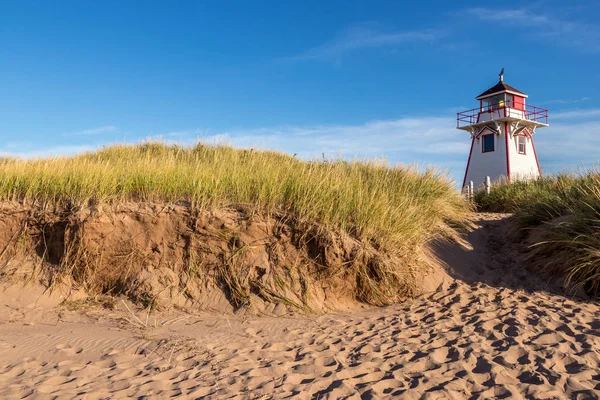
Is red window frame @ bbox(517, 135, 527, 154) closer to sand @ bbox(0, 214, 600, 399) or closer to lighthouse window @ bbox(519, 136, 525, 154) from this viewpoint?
lighthouse window @ bbox(519, 136, 525, 154)

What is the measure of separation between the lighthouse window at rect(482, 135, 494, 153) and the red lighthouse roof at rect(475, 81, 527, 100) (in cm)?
250

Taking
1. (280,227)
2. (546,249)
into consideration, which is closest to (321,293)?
(280,227)

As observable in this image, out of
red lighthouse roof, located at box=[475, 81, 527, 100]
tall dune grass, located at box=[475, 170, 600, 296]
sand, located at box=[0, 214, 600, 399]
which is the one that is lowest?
sand, located at box=[0, 214, 600, 399]

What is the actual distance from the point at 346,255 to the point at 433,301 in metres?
1.47

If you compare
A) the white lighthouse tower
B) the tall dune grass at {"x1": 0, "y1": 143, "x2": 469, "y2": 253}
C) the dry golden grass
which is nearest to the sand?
the dry golden grass

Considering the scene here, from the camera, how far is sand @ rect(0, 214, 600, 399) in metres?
3.78

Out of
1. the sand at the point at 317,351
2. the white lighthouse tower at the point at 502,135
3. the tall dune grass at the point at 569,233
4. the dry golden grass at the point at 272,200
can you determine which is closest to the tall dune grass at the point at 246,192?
the dry golden grass at the point at 272,200

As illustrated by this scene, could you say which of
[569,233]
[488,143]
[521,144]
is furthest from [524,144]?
[569,233]

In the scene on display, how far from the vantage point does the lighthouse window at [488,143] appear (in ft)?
86.7

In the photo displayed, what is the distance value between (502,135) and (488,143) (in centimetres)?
115

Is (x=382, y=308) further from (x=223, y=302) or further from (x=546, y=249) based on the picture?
(x=546, y=249)

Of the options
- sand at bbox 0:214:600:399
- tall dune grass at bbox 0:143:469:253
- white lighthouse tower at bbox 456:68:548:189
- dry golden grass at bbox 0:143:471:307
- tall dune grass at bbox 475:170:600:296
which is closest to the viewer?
sand at bbox 0:214:600:399

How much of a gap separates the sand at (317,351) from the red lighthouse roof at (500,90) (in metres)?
22.2

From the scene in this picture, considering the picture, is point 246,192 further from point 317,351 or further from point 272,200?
point 317,351
